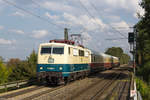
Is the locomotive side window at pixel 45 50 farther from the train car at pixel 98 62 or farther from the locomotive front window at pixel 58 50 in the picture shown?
the train car at pixel 98 62

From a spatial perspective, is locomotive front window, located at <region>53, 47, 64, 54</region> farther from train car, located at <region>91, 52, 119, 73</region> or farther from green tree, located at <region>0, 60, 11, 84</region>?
green tree, located at <region>0, 60, 11, 84</region>

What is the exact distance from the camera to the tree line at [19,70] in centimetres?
2539

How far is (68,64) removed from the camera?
53.9ft

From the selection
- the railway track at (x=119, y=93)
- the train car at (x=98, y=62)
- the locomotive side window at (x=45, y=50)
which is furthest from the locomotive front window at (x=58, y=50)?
the train car at (x=98, y=62)

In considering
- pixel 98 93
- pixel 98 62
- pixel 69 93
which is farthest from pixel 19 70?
pixel 98 93

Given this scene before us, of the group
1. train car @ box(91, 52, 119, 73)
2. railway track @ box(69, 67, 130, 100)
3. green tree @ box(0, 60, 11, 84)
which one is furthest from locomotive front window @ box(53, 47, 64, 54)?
green tree @ box(0, 60, 11, 84)

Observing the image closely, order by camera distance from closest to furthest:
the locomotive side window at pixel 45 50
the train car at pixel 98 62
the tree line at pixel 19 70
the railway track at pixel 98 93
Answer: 1. the railway track at pixel 98 93
2. the locomotive side window at pixel 45 50
3. the tree line at pixel 19 70
4. the train car at pixel 98 62

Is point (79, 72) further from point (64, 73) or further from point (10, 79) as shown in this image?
point (10, 79)

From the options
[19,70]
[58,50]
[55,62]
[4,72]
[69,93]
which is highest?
[58,50]

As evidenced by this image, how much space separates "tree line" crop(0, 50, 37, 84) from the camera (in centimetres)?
2539

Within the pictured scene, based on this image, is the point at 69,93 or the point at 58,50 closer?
the point at 69,93

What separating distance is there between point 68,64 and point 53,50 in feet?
5.39

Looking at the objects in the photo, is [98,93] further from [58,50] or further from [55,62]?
[58,50]

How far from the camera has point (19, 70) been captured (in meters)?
26.6
